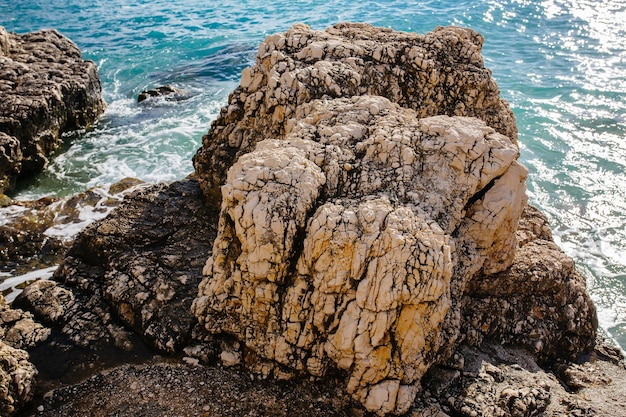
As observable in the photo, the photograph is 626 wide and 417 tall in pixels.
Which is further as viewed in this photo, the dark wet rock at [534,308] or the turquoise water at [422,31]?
the turquoise water at [422,31]

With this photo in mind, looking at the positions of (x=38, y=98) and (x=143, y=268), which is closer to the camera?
(x=143, y=268)

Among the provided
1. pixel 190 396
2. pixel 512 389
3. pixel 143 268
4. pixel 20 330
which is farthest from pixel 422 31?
pixel 190 396

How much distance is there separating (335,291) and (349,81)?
373 cm

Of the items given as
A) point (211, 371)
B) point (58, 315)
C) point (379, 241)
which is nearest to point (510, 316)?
point (379, 241)

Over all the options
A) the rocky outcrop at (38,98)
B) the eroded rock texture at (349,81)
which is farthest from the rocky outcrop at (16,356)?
the rocky outcrop at (38,98)

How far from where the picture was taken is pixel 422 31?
1035 inches

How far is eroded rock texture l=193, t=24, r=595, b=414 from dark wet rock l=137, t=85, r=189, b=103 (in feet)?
40.2

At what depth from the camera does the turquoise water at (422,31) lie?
13250mm

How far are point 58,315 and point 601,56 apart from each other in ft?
77.7

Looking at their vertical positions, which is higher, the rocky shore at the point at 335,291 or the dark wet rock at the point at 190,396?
the rocky shore at the point at 335,291

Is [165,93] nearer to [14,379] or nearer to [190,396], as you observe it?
[14,379]

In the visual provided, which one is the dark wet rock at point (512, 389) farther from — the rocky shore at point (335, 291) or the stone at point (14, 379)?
the stone at point (14, 379)

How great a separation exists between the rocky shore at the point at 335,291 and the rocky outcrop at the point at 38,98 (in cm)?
791

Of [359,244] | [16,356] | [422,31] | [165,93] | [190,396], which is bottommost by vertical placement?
[190,396]
